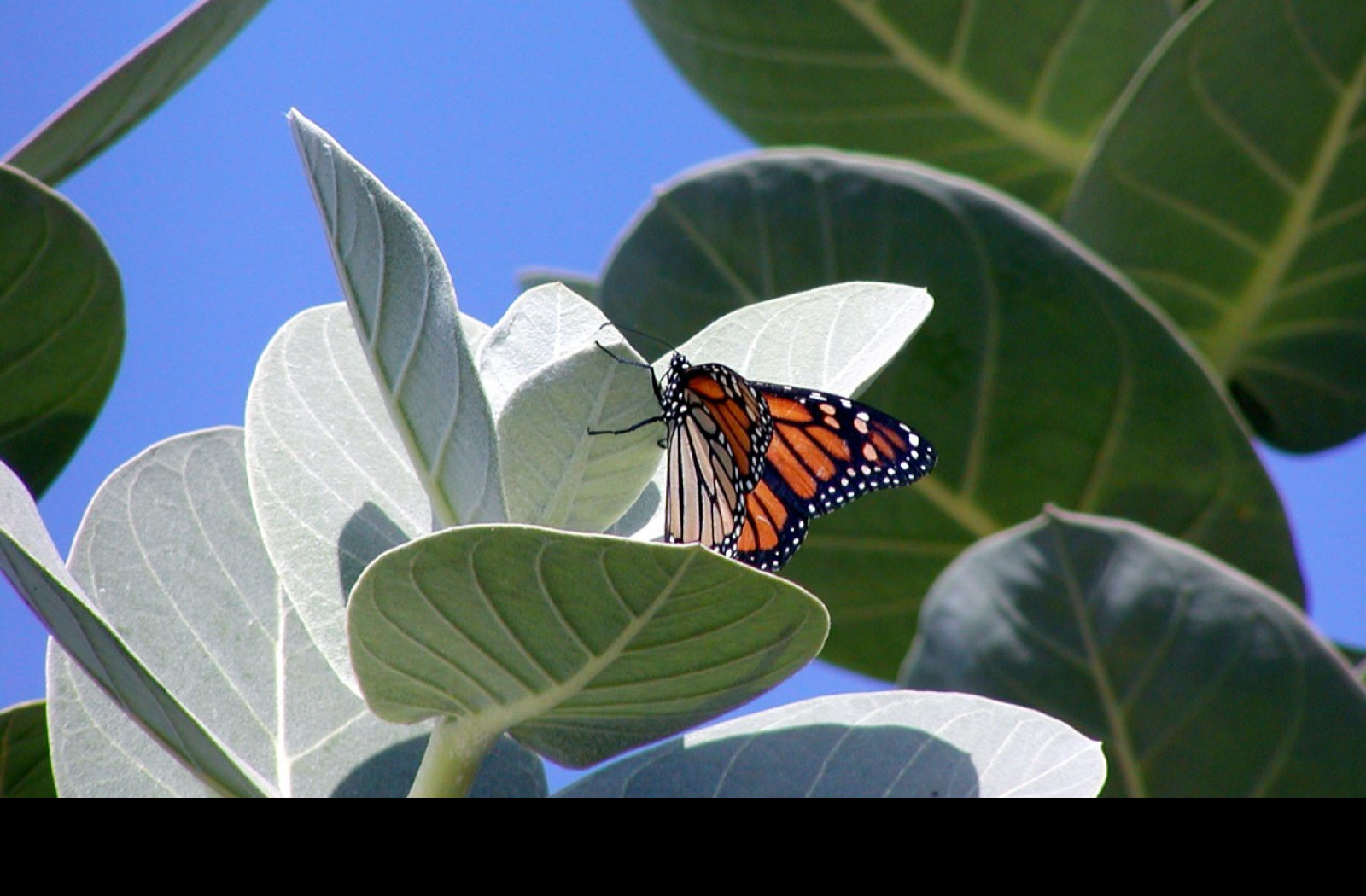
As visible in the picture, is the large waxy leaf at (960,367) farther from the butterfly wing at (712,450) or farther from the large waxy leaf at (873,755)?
the large waxy leaf at (873,755)

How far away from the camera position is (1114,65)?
1464 mm

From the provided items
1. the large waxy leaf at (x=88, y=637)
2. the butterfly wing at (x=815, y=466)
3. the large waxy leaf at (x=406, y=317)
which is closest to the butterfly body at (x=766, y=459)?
the butterfly wing at (x=815, y=466)

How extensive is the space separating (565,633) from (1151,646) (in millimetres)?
532

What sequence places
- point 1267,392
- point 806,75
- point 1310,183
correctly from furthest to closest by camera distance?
point 806,75
point 1267,392
point 1310,183

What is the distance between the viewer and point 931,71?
1502 millimetres

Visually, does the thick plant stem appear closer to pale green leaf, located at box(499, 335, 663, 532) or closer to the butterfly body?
pale green leaf, located at box(499, 335, 663, 532)

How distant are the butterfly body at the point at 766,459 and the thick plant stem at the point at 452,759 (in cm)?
25

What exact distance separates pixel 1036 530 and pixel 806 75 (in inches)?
32.2

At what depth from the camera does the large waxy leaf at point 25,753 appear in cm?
81

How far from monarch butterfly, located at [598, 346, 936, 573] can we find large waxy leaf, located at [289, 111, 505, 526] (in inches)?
9.4
